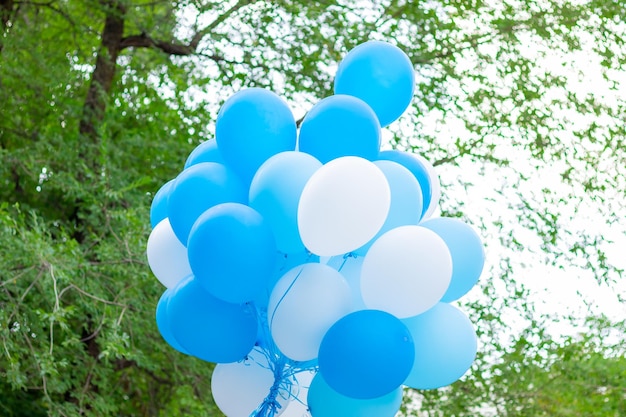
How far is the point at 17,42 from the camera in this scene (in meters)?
5.57

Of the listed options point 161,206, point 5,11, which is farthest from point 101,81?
point 161,206

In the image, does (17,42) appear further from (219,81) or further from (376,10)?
(376,10)

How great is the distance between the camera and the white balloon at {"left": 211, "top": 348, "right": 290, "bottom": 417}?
2822 millimetres

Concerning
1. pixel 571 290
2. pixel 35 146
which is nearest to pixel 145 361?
pixel 35 146

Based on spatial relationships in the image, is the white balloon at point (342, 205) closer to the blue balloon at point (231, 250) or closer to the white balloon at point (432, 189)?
the blue balloon at point (231, 250)

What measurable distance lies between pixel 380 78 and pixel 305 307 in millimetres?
761

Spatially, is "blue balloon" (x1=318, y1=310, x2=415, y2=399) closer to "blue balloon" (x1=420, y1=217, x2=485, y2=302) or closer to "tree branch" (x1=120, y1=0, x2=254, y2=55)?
"blue balloon" (x1=420, y1=217, x2=485, y2=302)

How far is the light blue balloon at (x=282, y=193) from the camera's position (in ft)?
8.05

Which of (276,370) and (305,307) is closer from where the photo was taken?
(305,307)

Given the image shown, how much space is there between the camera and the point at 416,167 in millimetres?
2859

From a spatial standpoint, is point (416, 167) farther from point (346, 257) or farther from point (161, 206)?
point (161, 206)

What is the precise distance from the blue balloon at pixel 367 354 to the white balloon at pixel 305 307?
53 millimetres

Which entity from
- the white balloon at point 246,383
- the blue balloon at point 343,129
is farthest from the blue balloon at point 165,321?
the blue balloon at point 343,129

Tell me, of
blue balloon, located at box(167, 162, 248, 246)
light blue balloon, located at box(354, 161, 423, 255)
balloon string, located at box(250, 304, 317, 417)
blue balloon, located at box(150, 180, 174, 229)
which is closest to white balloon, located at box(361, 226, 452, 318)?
light blue balloon, located at box(354, 161, 423, 255)
